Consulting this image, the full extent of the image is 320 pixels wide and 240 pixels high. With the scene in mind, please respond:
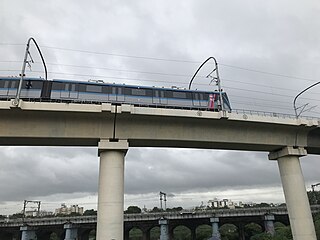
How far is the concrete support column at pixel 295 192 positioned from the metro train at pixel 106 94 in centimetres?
813

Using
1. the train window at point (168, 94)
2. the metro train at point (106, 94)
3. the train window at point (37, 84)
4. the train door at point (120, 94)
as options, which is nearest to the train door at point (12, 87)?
the metro train at point (106, 94)

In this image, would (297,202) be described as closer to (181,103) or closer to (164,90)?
(181,103)

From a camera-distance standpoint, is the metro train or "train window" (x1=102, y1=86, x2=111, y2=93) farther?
"train window" (x1=102, y1=86, x2=111, y2=93)

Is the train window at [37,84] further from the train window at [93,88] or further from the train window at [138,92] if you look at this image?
the train window at [138,92]

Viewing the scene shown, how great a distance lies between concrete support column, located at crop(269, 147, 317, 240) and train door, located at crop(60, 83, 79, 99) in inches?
801

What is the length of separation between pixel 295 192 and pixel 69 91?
22.4m

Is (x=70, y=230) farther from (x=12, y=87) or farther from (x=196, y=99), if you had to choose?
(x=196, y=99)

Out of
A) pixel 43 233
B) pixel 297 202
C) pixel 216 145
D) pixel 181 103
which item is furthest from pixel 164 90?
pixel 43 233

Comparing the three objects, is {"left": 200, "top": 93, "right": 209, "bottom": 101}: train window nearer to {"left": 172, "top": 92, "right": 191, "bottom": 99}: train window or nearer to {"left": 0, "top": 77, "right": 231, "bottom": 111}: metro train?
{"left": 0, "top": 77, "right": 231, "bottom": 111}: metro train

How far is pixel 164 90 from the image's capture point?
2756 centimetres

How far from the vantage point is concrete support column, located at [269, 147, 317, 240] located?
22.5m

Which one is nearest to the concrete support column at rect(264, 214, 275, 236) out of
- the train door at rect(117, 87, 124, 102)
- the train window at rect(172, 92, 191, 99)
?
the train window at rect(172, 92, 191, 99)

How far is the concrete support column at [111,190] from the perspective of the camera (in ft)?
59.1

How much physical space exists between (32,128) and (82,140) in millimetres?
3744
